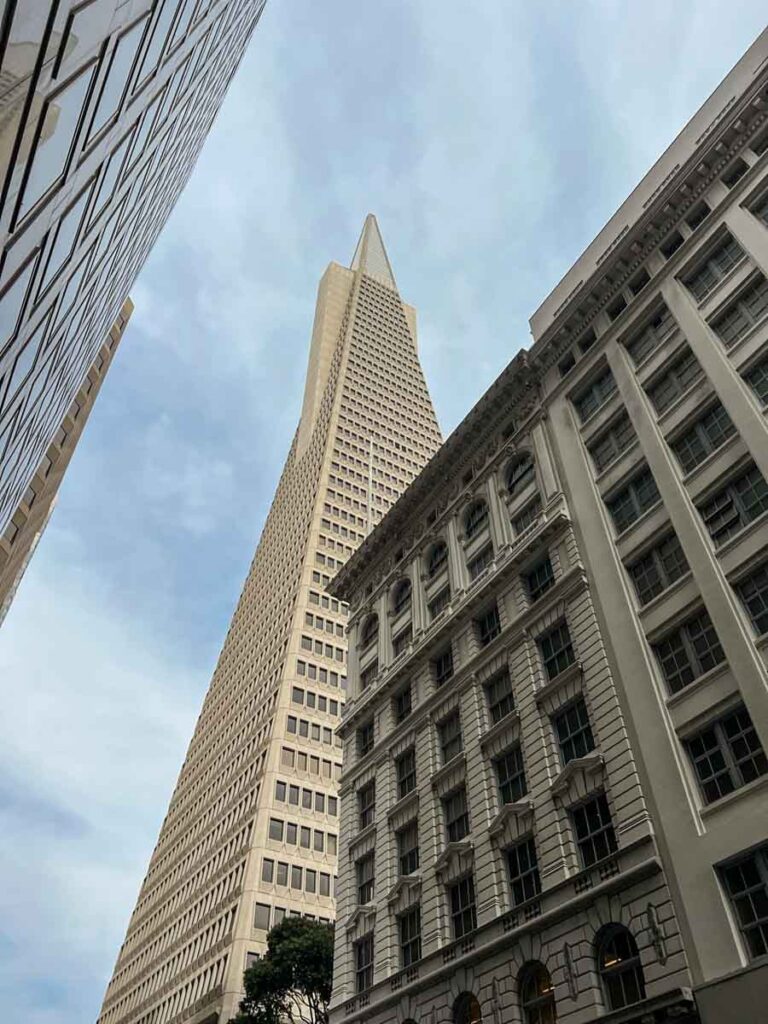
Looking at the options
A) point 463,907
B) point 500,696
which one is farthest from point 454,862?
point 500,696

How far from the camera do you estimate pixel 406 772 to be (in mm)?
34906

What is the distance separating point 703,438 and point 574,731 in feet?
37.2

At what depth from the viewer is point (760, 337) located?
89.5ft

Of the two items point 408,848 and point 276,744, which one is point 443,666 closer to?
point 408,848

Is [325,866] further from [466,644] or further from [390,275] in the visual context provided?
[390,275]

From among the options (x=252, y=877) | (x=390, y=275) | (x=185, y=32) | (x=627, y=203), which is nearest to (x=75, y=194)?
(x=185, y=32)

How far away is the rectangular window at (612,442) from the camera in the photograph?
105 ft

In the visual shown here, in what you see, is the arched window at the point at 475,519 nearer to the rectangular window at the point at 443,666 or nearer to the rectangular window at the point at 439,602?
the rectangular window at the point at 439,602

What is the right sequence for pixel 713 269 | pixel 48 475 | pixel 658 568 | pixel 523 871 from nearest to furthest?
pixel 523 871 → pixel 658 568 → pixel 713 269 → pixel 48 475

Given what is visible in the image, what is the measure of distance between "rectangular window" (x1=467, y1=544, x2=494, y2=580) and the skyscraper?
19.7 metres

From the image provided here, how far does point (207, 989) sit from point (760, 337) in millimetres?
63769

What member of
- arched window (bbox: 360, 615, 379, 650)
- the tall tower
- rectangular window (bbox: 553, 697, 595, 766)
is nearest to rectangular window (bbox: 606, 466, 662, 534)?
rectangular window (bbox: 553, 697, 595, 766)

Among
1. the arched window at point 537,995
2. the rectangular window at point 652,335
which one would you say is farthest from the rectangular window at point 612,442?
the arched window at point 537,995

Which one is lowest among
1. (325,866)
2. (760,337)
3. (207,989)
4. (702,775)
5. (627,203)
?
(702,775)
